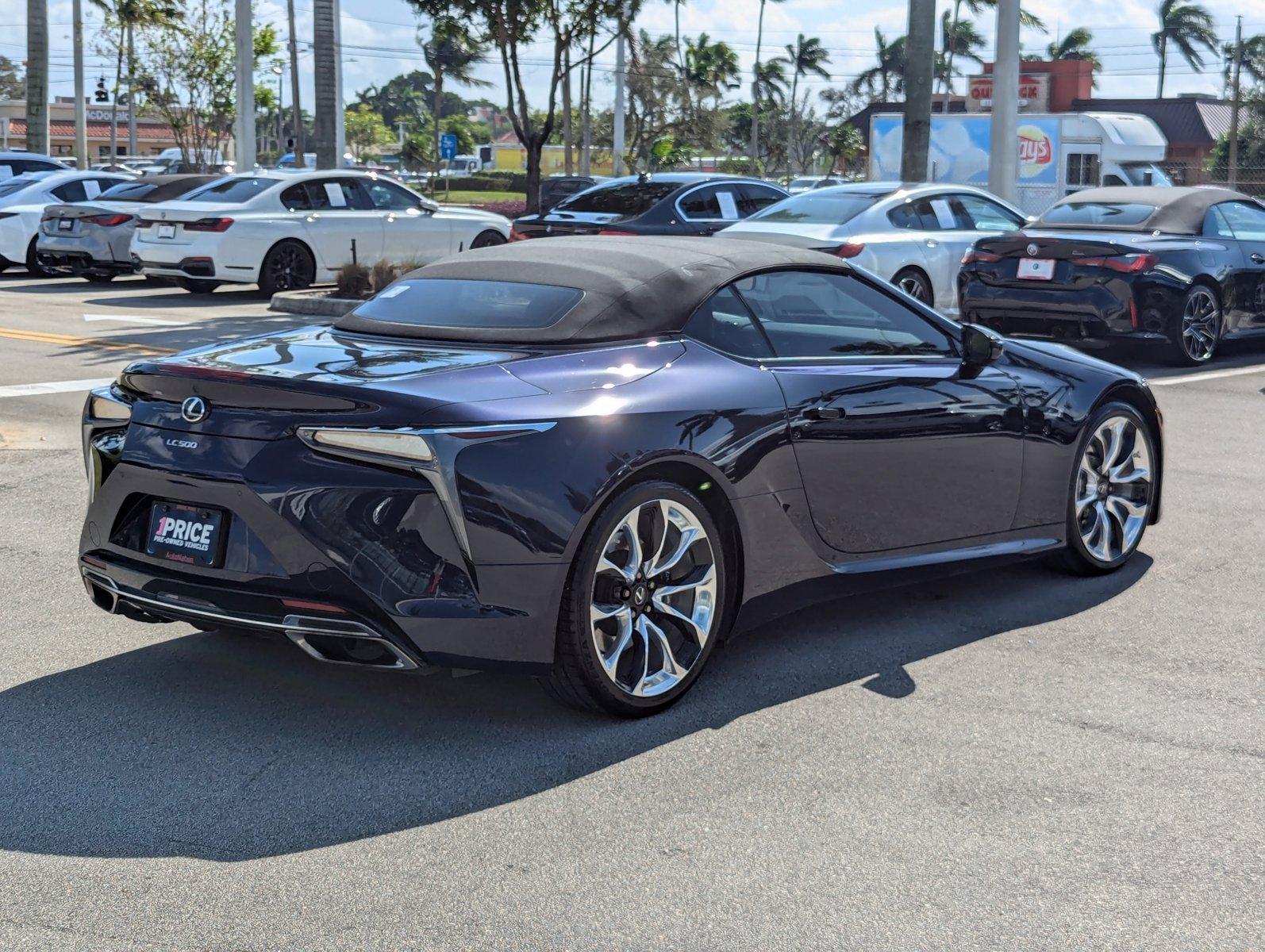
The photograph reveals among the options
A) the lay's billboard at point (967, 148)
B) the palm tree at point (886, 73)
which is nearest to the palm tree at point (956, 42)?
the palm tree at point (886, 73)

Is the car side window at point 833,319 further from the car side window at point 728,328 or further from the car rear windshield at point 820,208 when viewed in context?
the car rear windshield at point 820,208

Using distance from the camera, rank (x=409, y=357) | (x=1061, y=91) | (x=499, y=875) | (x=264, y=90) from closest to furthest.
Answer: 1. (x=499, y=875)
2. (x=409, y=357)
3. (x=264, y=90)
4. (x=1061, y=91)

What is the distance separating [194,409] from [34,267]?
812 inches

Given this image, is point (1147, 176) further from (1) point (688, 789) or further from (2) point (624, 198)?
(1) point (688, 789)

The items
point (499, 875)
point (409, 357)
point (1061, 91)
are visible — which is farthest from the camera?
point (1061, 91)

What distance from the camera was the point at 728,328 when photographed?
5148 mm

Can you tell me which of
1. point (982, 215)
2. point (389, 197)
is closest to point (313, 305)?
point (389, 197)

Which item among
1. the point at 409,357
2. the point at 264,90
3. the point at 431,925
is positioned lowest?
the point at 431,925

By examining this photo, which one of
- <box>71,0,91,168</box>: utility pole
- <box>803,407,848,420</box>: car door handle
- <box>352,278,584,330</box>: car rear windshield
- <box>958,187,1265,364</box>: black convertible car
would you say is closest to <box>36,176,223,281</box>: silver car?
<box>958,187,1265,364</box>: black convertible car

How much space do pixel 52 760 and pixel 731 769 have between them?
184cm

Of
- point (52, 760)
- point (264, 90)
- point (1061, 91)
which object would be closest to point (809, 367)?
point (52, 760)

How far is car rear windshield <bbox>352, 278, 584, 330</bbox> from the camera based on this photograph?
199 inches

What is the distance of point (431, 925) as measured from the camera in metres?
3.36

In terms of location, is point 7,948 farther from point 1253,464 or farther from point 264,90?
point 264,90
